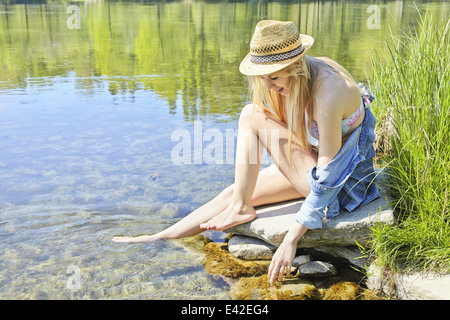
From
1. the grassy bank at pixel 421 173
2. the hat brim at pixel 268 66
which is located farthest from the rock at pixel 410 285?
the hat brim at pixel 268 66

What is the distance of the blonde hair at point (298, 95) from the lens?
9.10 ft

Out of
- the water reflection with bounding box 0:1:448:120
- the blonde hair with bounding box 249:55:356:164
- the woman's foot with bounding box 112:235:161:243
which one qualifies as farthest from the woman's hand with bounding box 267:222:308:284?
the water reflection with bounding box 0:1:448:120

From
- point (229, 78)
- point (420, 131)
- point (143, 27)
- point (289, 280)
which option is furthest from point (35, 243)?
point (143, 27)

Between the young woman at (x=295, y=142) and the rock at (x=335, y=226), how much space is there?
6cm

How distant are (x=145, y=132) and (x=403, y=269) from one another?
397 centimetres

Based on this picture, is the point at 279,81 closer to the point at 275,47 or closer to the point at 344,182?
the point at 275,47

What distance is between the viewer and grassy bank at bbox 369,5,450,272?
271 centimetres

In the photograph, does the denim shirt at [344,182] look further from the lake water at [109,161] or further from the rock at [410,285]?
the lake water at [109,161]

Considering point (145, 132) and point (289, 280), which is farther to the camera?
point (145, 132)

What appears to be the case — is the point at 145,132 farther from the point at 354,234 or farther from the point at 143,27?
the point at 143,27

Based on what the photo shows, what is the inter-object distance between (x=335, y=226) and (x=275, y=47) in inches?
46.4
